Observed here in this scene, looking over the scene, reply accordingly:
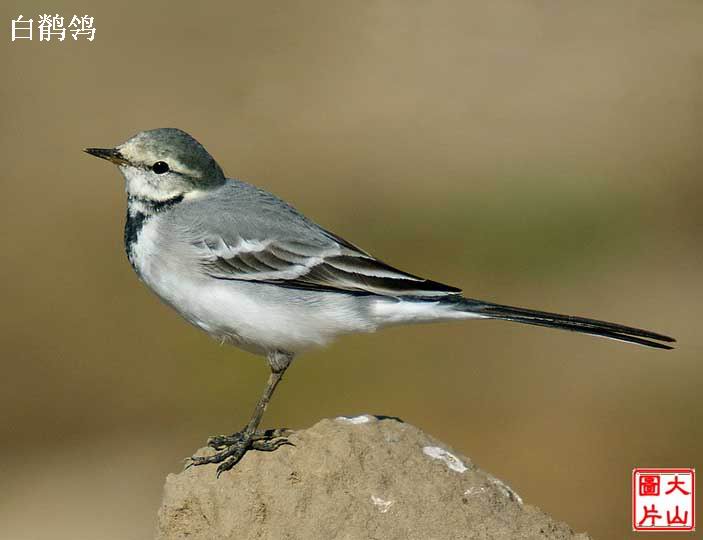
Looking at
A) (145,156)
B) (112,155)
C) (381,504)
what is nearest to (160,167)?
(145,156)

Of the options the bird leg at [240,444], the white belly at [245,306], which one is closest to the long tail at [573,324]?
the white belly at [245,306]

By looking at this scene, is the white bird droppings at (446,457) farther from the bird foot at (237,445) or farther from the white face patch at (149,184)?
the white face patch at (149,184)

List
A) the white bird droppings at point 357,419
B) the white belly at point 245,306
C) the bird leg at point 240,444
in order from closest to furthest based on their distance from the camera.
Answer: the bird leg at point 240,444 < the white bird droppings at point 357,419 < the white belly at point 245,306

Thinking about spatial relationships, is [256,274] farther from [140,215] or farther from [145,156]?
[145,156]

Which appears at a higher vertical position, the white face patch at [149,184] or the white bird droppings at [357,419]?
the white face patch at [149,184]

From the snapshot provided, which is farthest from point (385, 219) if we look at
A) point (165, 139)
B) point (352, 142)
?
point (165, 139)

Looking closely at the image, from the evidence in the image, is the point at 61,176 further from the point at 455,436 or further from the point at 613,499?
the point at 613,499
